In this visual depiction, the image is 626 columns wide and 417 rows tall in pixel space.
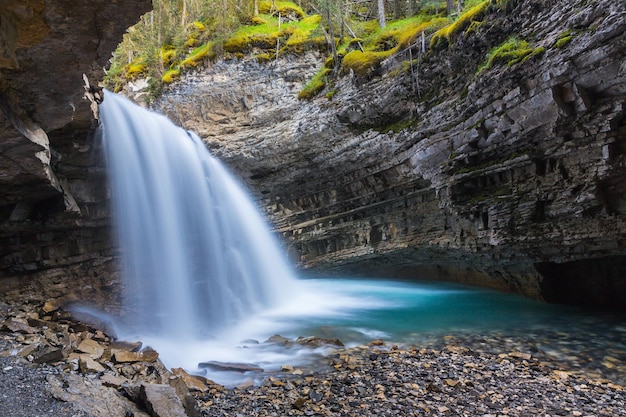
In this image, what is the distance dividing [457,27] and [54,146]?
12581mm

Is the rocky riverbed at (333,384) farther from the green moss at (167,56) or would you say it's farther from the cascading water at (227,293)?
the green moss at (167,56)

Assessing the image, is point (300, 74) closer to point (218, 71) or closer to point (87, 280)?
point (218, 71)

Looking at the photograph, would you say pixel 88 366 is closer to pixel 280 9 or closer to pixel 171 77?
pixel 171 77

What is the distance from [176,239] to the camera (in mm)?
13242

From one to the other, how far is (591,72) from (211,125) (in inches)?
618

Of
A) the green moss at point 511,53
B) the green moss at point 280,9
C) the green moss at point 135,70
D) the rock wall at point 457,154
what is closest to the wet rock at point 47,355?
the rock wall at point 457,154

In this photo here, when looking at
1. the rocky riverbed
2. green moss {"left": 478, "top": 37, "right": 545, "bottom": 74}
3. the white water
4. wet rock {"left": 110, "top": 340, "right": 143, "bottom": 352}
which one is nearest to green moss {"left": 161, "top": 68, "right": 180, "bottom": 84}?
the white water

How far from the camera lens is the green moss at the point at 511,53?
28.8ft

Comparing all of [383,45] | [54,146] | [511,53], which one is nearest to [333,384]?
[511,53]

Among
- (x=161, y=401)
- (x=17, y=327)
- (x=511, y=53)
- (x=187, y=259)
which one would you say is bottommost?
(x=161, y=401)

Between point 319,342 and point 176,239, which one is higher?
point 176,239

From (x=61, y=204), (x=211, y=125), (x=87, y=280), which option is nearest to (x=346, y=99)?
(x=211, y=125)

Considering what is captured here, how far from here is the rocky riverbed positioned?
4418 mm

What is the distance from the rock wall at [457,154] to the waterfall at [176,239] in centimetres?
243
